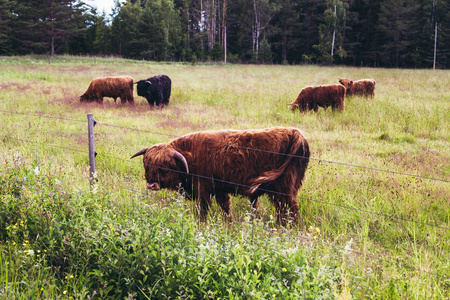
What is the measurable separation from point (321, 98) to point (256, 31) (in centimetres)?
4943

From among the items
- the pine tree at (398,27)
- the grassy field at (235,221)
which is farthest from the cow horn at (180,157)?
the pine tree at (398,27)

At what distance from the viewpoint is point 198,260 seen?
2.59 meters

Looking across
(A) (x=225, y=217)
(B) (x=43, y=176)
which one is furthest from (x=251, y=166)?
(B) (x=43, y=176)

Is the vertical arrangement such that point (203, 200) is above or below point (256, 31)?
below

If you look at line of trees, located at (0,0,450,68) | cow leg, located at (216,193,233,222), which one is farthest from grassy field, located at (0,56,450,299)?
line of trees, located at (0,0,450,68)

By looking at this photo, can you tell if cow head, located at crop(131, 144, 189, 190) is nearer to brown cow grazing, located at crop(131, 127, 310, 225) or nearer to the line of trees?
brown cow grazing, located at crop(131, 127, 310, 225)

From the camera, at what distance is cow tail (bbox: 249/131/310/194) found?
12.8 ft

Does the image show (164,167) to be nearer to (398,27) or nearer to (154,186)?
(154,186)

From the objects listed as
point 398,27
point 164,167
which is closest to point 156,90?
point 164,167

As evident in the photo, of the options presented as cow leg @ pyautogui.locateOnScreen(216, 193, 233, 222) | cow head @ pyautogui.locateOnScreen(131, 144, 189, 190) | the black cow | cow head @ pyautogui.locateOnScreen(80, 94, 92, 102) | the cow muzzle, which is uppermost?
the black cow

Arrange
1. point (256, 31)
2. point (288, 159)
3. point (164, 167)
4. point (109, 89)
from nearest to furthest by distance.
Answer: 1. point (288, 159)
2. point (164, 167)
3. point (109, 89)
4. point (256, 31)

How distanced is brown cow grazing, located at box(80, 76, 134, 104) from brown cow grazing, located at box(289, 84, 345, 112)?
707 cm

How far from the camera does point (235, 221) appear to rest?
399cm

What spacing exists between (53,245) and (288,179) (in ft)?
8.55
